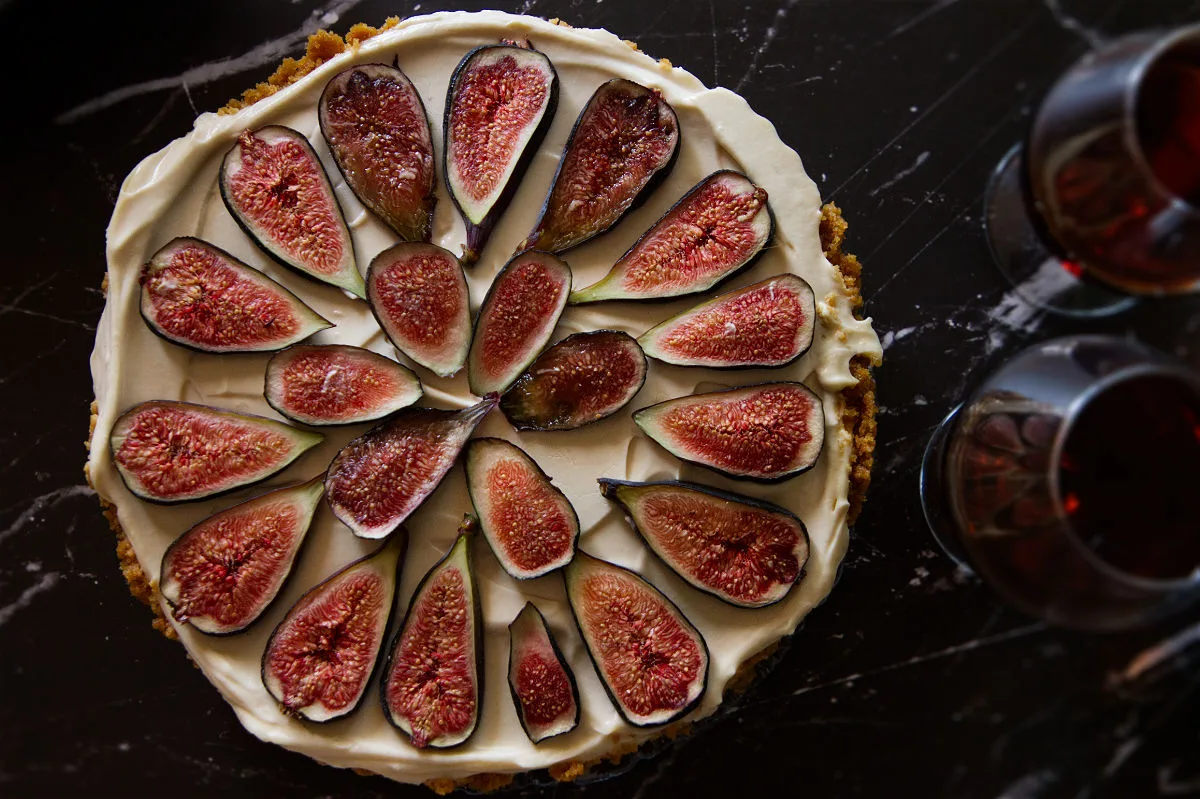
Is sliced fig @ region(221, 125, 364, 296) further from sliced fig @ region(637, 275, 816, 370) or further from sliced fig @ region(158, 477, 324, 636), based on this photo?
sliced fig @ region(637, 275, 816, 370)

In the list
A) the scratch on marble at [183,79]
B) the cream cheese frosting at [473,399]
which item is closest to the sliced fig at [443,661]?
the cream cheese frosting at [473,399]

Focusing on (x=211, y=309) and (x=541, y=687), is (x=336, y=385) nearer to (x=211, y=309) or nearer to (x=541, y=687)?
(x=211, y=309)

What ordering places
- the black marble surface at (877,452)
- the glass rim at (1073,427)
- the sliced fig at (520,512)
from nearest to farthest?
the glass rim at (1073,427)
the sliced fig at (520,512)
the black marble surface at (877,452)

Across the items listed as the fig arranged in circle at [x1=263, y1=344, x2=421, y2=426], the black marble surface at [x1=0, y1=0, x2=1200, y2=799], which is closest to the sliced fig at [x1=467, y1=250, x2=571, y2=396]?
the fig arranged in circle at [x1=263, y1=344, x2=421, y2=426]

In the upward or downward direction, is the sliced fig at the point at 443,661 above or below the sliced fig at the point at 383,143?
below

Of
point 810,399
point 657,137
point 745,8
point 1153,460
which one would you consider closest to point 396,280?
point 657,137

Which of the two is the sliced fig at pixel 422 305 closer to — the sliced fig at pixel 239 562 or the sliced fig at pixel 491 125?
Answer: the sliced fig at pixel 491 125
